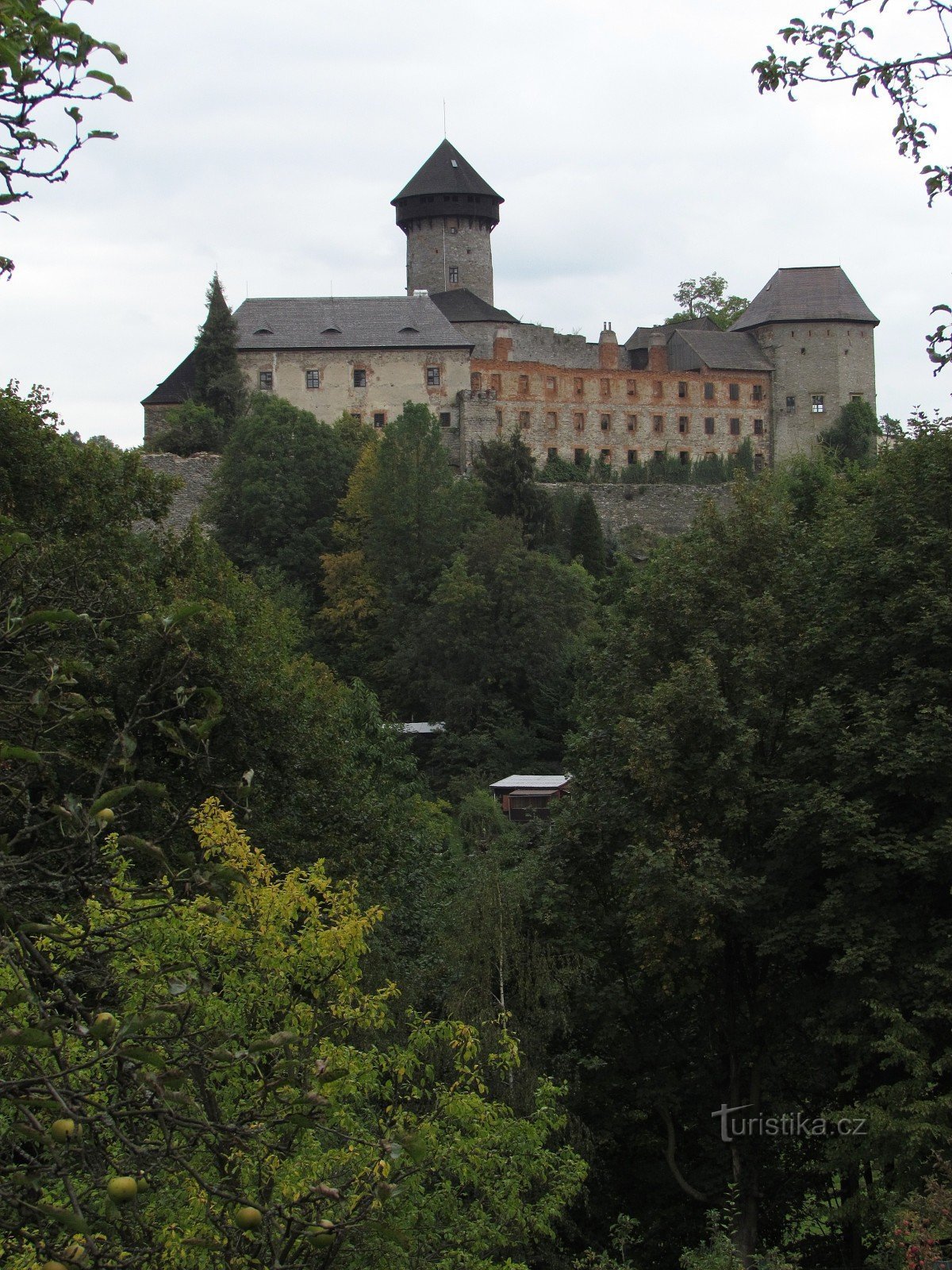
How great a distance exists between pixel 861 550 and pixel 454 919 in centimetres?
725

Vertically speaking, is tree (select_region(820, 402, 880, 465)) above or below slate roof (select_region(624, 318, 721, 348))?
below

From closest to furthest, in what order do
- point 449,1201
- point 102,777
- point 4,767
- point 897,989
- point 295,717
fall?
point 102,777
point 4,767
point 449,1201
point 897,989
point 295,717

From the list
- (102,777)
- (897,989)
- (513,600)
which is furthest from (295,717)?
(513,600)

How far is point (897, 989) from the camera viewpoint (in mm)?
15484

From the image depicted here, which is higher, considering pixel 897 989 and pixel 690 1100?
pixel 897 989

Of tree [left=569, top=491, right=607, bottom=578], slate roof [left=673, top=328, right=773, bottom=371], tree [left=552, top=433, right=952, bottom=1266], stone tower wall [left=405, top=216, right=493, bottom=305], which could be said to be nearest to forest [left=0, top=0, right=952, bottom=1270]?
tree [left=552, top=433, right=952, bottom=1266]

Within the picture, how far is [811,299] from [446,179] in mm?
18454

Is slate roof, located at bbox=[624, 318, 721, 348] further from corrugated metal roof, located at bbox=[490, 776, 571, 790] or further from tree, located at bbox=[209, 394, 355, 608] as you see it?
corrugated metal roof, located at bbox=[490, 776, 571, 790]

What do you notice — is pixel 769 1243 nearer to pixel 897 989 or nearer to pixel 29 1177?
pixel 897 989

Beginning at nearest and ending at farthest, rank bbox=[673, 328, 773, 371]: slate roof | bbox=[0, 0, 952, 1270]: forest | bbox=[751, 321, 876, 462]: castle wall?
1. bbox=[0, 0, 952, 1270]: forest
2. bbox=[751, 321, 876, 462]: castle wall
3. bbox=[673, 328, 773, 371]: slate roof

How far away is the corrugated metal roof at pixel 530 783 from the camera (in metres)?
38.9

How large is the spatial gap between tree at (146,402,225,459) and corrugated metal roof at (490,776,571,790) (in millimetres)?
23698

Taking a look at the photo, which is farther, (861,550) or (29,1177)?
(861,550)

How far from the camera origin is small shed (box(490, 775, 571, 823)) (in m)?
38.3
